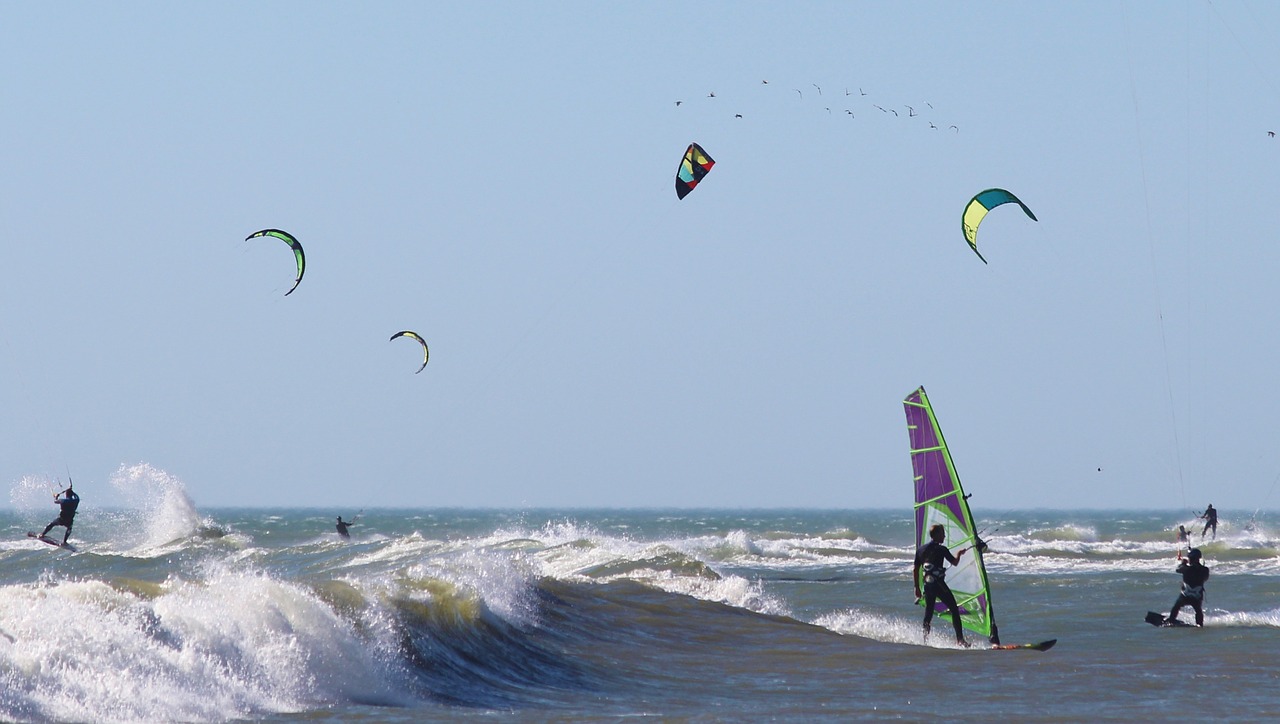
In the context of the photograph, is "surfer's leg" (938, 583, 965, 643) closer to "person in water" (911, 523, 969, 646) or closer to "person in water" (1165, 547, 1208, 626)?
"person in water" (911, 523, 969, 646)

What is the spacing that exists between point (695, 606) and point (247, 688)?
310 inches

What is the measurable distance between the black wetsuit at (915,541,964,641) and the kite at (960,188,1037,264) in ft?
12.6

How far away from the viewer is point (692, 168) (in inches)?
675

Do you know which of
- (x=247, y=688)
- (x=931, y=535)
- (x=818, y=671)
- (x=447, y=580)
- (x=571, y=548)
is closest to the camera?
(x=247, y=688)

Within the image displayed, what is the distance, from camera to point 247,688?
7.68 metres

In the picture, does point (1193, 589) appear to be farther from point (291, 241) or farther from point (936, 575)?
point (291, 241)

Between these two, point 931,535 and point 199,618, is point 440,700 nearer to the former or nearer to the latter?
point 199,618

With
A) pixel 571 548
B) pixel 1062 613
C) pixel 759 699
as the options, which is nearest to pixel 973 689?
pixel 759 699

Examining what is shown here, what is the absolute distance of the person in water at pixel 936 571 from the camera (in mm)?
11406

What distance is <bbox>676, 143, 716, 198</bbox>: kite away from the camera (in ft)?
55.5

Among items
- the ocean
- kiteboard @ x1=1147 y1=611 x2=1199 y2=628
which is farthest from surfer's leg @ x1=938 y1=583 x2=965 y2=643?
kiteboard @ x1=1147 y1=611 x2=1199 y2=628

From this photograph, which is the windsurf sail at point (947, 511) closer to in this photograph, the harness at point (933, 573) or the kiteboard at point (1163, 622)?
the harness at point (933, 573)

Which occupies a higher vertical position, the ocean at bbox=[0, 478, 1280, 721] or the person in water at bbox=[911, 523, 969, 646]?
the person in water at bbox=[911, 523, 969, 646]

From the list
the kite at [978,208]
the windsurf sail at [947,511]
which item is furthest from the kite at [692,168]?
the windsurf sail at [947,511]
